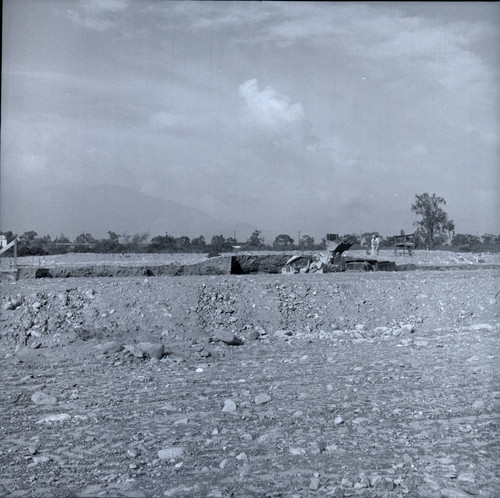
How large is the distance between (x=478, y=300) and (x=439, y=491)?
8980 millimetres

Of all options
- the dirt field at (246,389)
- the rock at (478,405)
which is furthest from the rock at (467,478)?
the rock at (478,405)

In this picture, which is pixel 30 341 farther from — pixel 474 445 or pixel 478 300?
pixel 478 300

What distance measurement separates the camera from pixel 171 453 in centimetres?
460

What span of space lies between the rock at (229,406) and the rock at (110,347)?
3020 millimetres

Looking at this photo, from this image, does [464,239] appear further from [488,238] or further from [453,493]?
[453,493]

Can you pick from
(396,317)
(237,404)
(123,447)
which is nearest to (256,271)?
(396,317)

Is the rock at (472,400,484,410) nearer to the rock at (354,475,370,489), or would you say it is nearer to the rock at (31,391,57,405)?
the rock at (354,475,370,489)

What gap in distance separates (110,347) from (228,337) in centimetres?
184

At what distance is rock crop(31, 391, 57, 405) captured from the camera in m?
6.09

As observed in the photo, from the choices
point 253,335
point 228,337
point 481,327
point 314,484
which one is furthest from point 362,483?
point 481,327

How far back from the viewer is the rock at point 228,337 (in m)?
9.34

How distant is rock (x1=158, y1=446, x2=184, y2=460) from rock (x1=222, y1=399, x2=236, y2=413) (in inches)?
A: 40.2

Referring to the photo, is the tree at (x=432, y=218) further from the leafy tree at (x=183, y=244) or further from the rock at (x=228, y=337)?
the rock at (x=228, y=337)

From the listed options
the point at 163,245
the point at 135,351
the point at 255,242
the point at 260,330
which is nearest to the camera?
the point at 135,351
